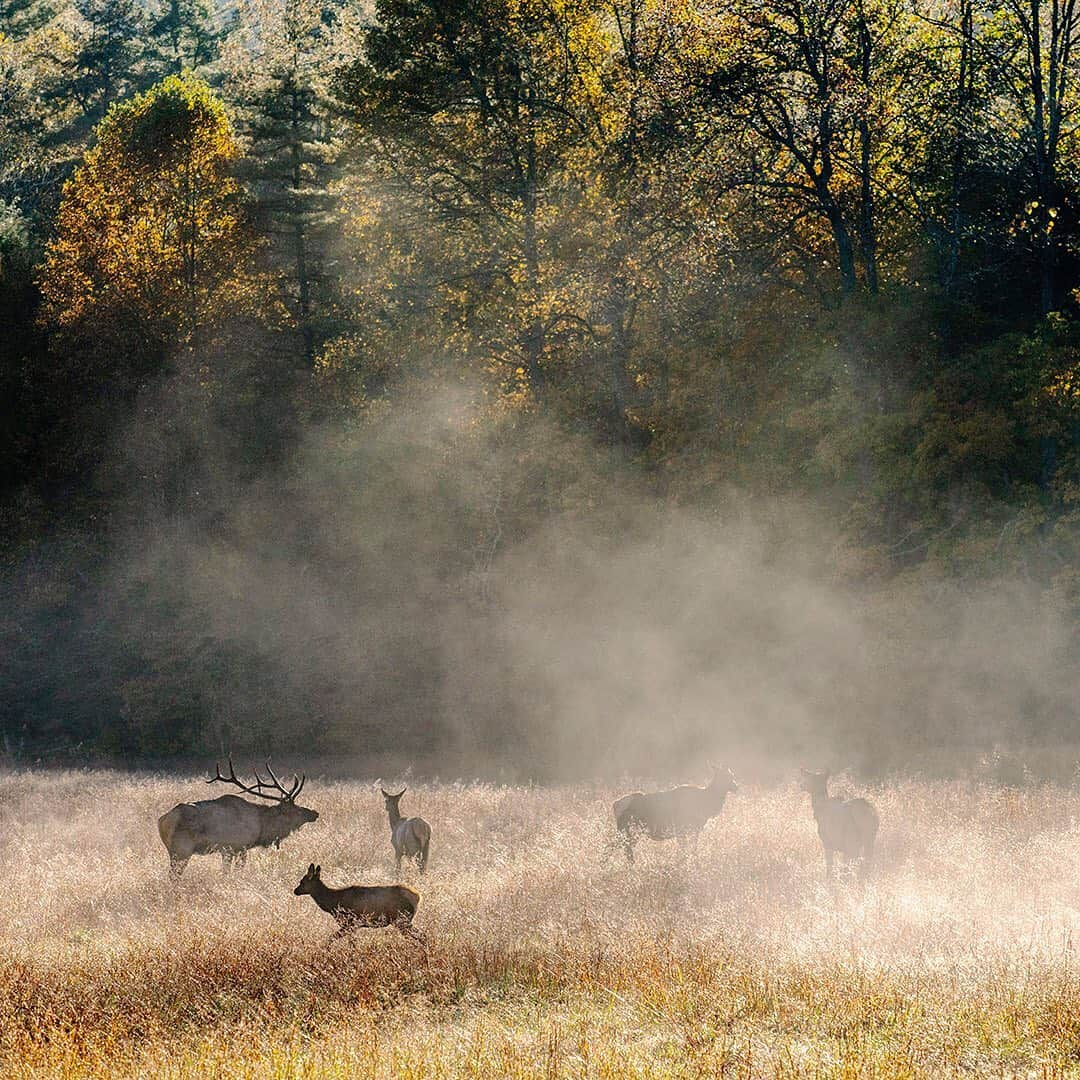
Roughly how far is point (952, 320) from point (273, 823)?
17916 millimetres

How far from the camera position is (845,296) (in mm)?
26500

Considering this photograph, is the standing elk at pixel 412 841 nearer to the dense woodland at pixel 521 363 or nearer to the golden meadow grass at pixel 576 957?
the golden meadow grass at pixel 576 957

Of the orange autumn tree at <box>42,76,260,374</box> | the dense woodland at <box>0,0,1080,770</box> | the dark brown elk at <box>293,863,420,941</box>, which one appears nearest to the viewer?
the dark brown elk at <box>293,863,420,941</box>

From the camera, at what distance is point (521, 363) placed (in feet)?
106

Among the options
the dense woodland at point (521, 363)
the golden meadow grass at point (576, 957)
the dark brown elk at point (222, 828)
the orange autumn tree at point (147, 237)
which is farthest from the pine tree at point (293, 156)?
the golden meadow grass at point (576, 957)

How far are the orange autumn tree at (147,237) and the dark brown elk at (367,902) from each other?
2887 centimetres

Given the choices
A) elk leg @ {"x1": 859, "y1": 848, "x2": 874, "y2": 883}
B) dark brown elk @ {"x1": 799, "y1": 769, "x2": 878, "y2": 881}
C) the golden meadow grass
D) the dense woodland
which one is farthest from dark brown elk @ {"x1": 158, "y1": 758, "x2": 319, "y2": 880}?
the dense woodland

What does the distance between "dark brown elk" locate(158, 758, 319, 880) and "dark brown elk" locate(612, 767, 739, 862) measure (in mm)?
4003

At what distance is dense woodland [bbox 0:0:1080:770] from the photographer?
25.1 metres

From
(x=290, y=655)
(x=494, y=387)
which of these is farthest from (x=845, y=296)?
(x=290, y=655)

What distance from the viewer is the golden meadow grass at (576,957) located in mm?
7883

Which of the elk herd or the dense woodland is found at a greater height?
the dense woodland

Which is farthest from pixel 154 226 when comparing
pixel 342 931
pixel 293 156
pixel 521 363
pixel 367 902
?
pixel 342 931

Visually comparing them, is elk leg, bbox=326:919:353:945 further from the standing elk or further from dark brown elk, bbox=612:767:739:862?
dark brown elk, bbox=612:767:739:862
